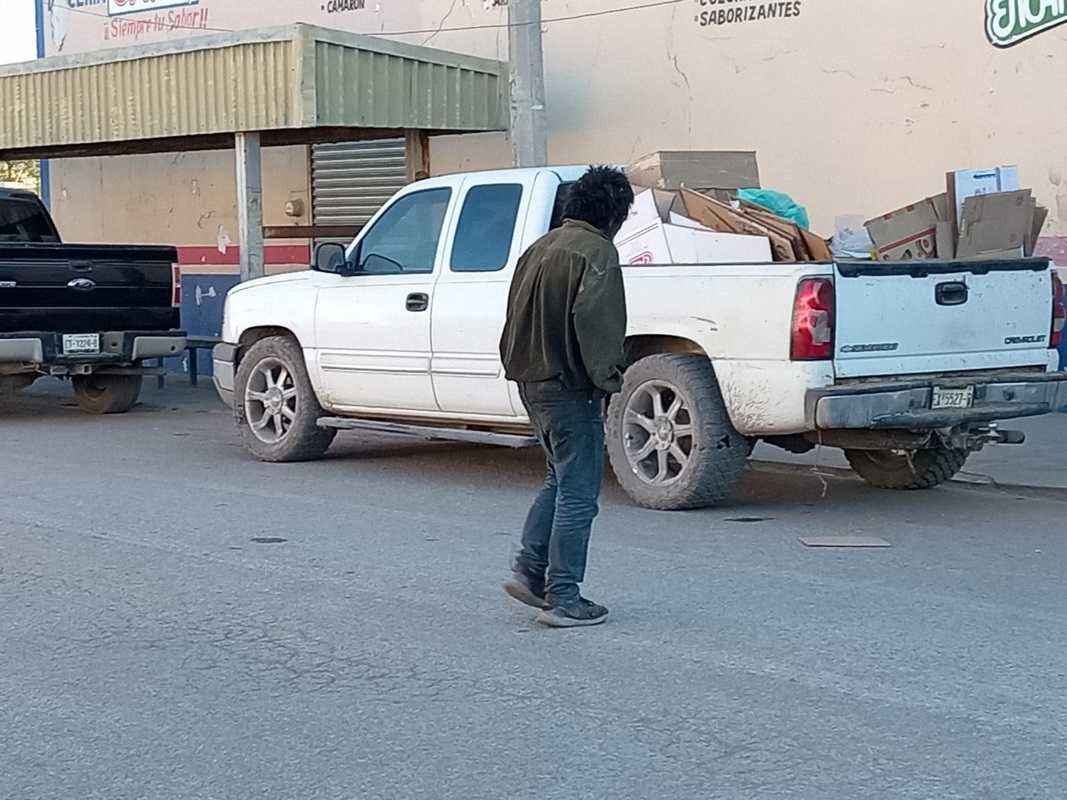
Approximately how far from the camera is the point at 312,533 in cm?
873

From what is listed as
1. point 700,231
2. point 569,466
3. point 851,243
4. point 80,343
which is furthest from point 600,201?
point 80,343

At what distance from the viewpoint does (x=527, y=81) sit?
43.5 ft

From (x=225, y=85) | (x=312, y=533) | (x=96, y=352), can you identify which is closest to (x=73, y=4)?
(x=225, y=85)

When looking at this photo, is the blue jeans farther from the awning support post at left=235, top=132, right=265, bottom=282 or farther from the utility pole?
the awning support post at left=235, top=132, right=265, bottom=282

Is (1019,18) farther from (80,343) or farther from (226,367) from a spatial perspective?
(80,343)

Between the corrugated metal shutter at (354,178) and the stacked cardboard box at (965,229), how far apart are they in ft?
33.1

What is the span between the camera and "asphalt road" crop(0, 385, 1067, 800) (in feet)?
15.8

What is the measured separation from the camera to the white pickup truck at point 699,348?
8.53 metres

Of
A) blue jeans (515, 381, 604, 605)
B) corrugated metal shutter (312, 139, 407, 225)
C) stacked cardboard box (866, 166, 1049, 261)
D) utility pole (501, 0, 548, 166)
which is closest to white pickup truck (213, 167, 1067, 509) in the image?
stacked cardboard box (866, 166, 1049, 261)

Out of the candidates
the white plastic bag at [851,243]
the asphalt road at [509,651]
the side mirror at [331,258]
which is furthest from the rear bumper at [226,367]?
the white plastic bag at [851,243]

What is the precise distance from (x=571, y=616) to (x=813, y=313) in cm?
266

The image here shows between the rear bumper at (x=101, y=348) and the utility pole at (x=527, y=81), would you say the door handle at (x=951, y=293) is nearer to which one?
the utility pole at (x=527, y=81)

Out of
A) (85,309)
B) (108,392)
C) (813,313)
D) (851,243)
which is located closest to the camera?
(813,313)

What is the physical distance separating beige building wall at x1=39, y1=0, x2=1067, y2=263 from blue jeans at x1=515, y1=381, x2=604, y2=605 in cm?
838
